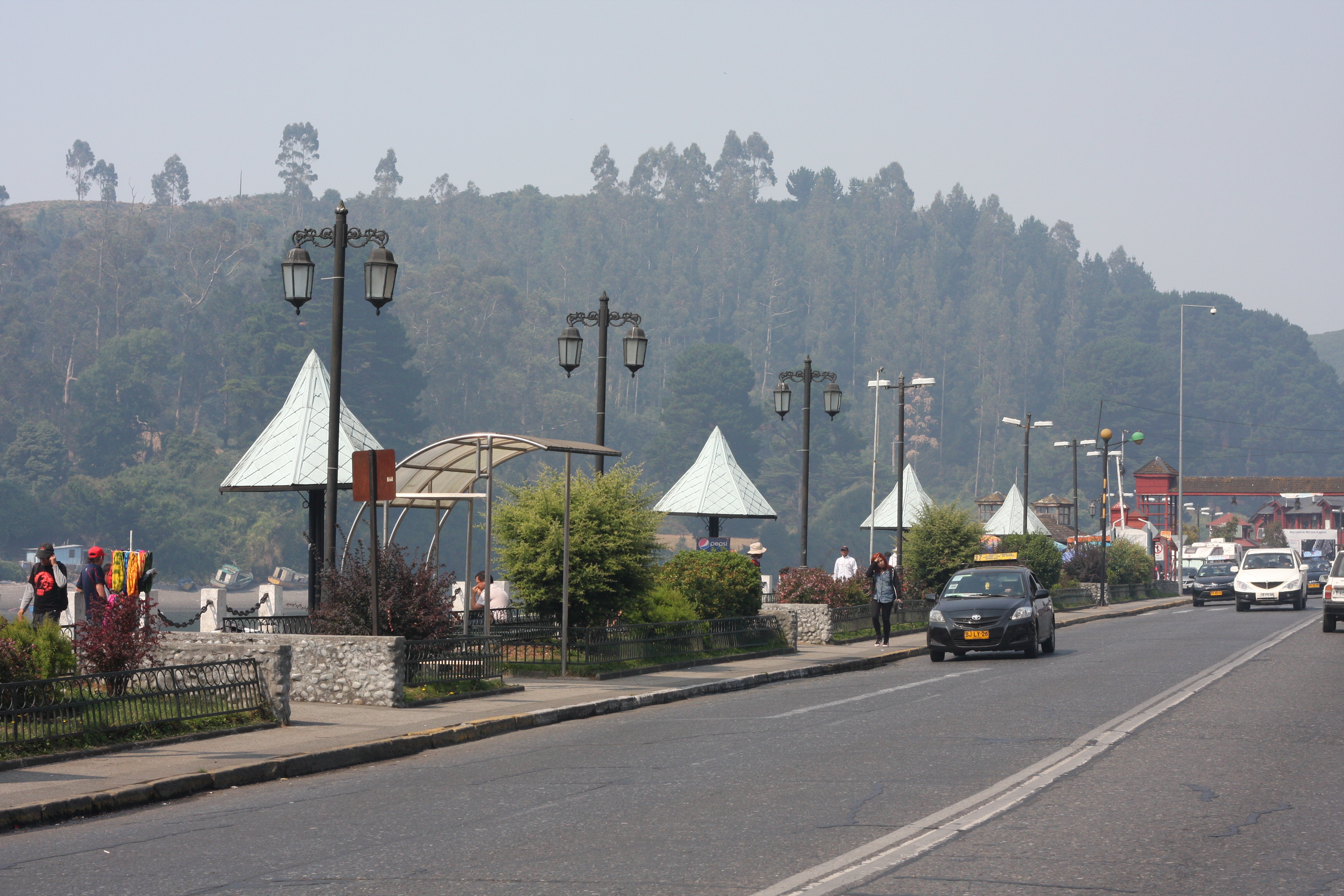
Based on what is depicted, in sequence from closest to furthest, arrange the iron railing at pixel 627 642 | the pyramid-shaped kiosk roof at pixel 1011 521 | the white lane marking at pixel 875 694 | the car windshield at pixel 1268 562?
the white lane marking at pixel 875 694, the iron railing at pixel 627 642, the car windshield at pixel 1268 562, the pyramid-shaped kiosk roof at pixel 1011 521

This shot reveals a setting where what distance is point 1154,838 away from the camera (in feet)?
26.7

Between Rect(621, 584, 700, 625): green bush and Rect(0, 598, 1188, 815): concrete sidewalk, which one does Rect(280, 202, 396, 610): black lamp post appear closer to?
Rect(0, 598, 1188, 815): concrete sidewalk

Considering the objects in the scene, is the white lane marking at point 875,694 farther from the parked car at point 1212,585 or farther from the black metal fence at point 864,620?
the parked car at point 1212,585

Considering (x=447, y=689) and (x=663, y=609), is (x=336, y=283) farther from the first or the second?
(x=663, y=609)

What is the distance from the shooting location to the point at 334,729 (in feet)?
44.5

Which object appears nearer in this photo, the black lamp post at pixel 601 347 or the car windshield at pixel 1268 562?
the black lamp post at pixel 601 347

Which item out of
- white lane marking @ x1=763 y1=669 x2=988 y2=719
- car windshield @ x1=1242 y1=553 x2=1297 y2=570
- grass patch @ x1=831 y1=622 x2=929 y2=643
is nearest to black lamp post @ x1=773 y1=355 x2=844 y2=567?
grass patch @ x1=831 y1=622 x2=929 y2=643

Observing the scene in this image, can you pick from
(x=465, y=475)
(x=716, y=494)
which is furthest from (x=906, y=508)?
(x=465, y=475)

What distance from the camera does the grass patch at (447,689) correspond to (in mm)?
16250

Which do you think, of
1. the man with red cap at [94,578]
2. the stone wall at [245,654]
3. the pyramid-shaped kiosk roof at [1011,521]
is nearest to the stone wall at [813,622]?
the man with red cap at [94,578]

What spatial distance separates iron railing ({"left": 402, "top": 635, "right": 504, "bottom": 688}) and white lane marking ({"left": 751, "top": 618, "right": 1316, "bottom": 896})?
7626 mm

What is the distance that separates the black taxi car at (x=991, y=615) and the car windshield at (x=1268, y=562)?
2205cm

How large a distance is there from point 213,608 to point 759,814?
16882 mm

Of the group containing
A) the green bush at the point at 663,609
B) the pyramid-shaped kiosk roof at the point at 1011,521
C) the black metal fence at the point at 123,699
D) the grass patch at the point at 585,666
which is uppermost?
the pyramid-shaped kiosk roof at the point at 1011,521
